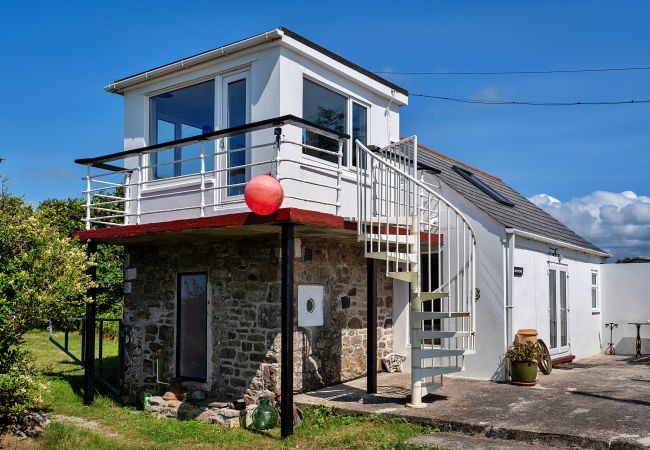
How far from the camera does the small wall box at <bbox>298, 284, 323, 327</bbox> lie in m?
9.45

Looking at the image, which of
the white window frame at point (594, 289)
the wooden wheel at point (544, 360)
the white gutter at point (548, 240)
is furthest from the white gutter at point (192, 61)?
the white window frame at point (594, 289)

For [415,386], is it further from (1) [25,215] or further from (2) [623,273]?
(2) [623,273]

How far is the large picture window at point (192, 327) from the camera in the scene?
Result: 33.5 ft

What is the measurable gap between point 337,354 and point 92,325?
4.07 meters

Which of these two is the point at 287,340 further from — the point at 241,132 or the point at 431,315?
the point at 241,132

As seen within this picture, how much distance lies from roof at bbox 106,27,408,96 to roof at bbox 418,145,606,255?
2049mm

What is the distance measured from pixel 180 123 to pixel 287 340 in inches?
183

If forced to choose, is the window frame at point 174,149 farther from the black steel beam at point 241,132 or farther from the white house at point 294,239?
the black steel beam at point 241,132

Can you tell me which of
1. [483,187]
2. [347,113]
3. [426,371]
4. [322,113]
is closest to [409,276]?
[426,371]

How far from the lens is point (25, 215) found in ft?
26.2

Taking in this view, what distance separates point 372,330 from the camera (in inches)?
371

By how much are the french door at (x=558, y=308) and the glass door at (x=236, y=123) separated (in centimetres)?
627

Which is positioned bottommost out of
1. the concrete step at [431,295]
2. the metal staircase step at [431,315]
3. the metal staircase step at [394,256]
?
the metal staircase step at [431,315]

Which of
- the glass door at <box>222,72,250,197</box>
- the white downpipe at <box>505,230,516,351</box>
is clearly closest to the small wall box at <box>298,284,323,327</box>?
the glass door at <box>222,72,250,197</box>
